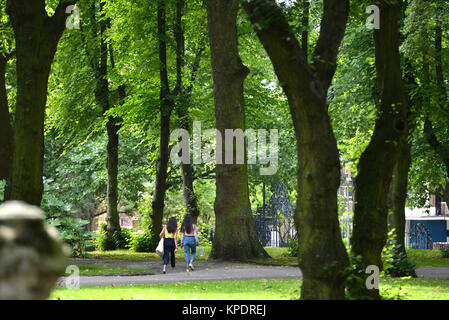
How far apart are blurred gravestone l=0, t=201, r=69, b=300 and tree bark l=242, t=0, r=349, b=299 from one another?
5125 millimetres

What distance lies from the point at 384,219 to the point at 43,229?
6717mm

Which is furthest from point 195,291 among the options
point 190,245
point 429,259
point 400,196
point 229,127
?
point 429,259

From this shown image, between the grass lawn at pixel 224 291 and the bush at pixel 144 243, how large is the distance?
14.0 metres

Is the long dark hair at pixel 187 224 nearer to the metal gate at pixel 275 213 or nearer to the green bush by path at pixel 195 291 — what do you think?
the green bush by path at pixel 195 291

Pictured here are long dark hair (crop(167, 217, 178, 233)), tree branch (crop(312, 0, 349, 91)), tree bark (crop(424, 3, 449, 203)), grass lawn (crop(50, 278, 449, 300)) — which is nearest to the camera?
tree branch (crop(312, 0, 349, 91))

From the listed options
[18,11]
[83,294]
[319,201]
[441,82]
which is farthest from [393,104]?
[441,82]

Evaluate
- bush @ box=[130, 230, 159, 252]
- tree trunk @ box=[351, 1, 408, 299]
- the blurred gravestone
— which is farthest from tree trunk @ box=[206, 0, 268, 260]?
the blurred gravestone

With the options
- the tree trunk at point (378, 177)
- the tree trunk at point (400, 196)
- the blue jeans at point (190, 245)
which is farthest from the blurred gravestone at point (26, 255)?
the blue jeans at point (190, 245)

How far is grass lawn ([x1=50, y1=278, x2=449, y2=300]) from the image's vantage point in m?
11.2

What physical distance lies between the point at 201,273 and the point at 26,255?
1401cm

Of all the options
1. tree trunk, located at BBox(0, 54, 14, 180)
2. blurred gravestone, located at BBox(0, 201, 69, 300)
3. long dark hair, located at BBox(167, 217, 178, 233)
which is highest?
tree trunk, located at BBox(0, 54, 14, 180)

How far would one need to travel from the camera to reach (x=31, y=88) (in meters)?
14.1

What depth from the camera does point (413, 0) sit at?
19391 mm

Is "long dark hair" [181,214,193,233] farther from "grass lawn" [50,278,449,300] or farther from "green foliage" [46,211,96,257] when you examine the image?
"grass lawn" [50,278,449,300]
